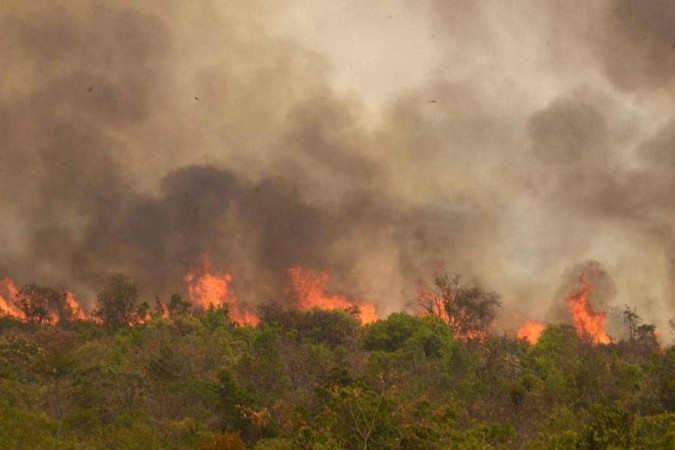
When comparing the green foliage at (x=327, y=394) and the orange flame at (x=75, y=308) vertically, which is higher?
the orange flame at (x=75, y=308)

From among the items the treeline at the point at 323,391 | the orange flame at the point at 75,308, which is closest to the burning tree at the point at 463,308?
the treeline at the point at 323,391

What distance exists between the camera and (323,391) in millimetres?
50844

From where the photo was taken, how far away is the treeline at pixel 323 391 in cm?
3997

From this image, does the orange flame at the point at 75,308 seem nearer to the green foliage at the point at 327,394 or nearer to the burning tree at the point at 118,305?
the burning tree at the point at 118,305

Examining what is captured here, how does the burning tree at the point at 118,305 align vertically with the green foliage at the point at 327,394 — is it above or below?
above

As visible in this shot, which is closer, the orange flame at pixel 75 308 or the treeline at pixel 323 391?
the treeline at pixel 323 391

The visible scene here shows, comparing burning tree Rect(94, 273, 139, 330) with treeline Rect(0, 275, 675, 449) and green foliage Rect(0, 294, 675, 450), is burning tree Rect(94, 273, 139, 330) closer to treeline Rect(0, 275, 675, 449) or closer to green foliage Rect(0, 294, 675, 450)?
treeline Rect(0, 275, 675, 449)

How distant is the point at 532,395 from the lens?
66.3 meters

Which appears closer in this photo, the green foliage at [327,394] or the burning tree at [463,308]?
the green foliage at [327,394]

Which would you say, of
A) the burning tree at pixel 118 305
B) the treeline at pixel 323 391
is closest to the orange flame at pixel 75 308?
the burning tree at pixel 118 305

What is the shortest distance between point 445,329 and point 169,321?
40.4 m

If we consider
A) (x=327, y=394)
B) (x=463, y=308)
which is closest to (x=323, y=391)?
(x=327, y=394)

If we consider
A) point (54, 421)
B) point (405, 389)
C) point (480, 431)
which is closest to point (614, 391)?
point (405, 389)

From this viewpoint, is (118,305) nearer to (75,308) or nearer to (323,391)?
(75,308)
